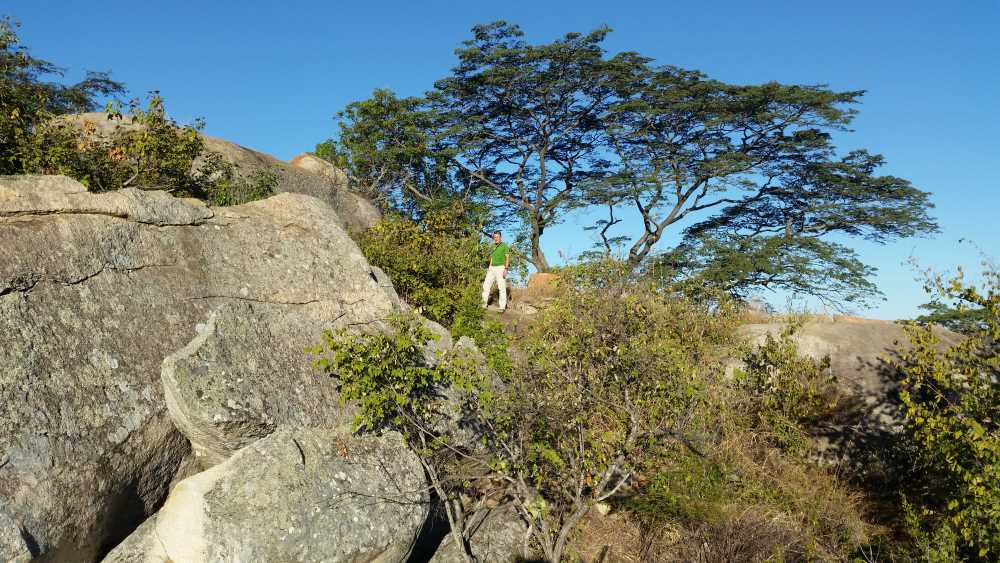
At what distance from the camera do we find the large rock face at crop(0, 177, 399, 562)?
498 cm

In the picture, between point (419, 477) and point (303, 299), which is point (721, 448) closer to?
point (419, 477)

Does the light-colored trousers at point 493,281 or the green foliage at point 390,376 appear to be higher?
the light-colored trousers at point 493,281

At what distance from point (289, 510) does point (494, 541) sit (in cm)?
212

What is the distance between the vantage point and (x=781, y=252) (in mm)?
25062

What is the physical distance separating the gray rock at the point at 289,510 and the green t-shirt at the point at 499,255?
915 centimetres

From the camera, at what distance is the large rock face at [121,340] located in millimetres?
4984

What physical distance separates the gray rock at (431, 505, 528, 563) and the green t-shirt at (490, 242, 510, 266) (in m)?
Answer: 8.26

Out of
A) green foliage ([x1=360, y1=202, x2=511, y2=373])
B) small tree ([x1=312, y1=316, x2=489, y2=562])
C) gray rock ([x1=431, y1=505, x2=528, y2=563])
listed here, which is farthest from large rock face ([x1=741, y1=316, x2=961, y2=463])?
small tree ([x1=312, y1=316, x2=489, y2=562])

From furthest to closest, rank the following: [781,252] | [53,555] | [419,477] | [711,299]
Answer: [781,252] < [711,299] < [419,477] < [53,555]

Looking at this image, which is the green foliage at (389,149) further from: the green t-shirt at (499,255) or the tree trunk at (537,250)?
the green t-shirt at (499,255)

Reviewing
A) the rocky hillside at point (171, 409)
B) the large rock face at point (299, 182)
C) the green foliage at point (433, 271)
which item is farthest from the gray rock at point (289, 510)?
the large rock face at point (299, 182)

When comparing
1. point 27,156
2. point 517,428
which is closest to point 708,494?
point 517,428

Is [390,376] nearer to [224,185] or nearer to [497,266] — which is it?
[224,185]

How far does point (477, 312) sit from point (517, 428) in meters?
4.80
